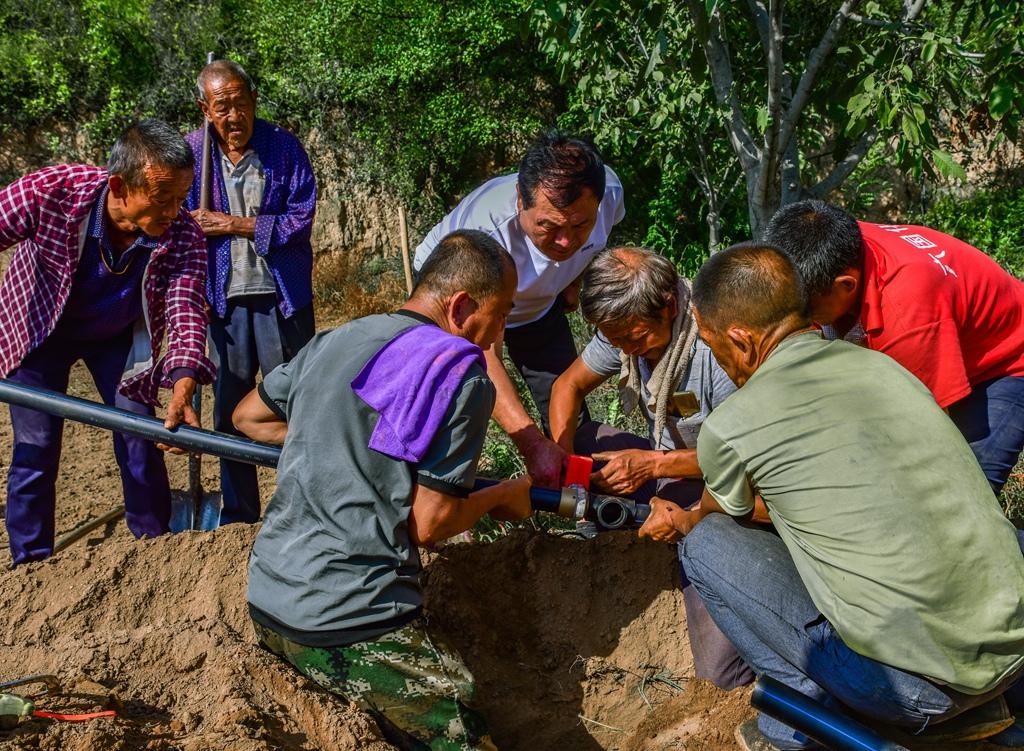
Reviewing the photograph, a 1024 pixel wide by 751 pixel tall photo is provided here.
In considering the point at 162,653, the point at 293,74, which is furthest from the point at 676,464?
the point at 293,74

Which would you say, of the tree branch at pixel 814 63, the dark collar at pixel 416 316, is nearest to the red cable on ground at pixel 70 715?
the dark collar at pixel 416 316

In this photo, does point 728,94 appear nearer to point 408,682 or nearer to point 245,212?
point 245,212

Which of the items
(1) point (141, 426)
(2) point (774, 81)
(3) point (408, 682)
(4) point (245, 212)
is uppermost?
(2) point (774, 81)

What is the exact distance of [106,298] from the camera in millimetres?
3736

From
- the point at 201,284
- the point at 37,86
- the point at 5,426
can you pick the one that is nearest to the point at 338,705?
the point at 201,284

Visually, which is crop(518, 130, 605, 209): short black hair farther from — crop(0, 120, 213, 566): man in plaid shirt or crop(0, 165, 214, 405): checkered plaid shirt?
crop(0, 165, 214, 405): checkered plaid shirt

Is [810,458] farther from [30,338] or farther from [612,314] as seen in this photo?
[30,338]

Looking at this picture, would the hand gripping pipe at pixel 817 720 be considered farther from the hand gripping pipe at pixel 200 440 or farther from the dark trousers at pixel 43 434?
the dark trousers at pixel 43 434

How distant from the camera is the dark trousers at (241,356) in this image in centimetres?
442

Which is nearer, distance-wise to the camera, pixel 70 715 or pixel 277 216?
pixel 70 715

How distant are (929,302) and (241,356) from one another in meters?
3.05

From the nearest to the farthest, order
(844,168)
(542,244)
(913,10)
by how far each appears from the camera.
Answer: (542,244) → (913,10) → (844,168)

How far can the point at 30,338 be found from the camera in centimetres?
365

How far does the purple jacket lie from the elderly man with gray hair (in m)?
1.47
